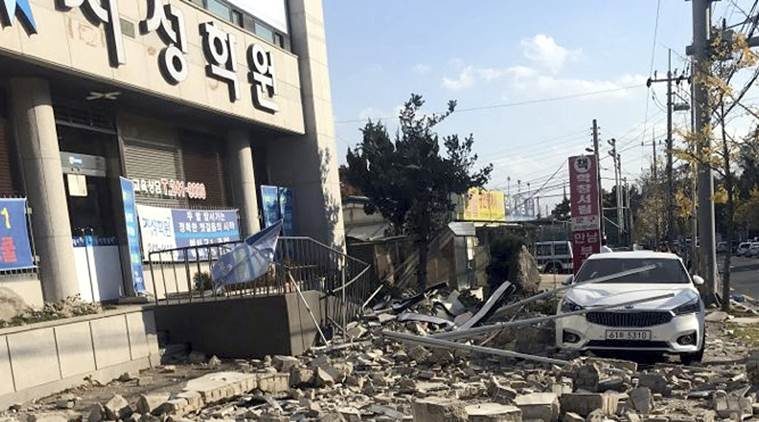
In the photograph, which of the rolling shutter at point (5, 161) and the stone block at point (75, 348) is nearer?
the stone block at point (75, 348)

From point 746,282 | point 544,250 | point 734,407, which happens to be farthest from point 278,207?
point 544,250

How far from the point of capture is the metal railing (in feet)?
36.2

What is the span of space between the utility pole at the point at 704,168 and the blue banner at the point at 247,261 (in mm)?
10446

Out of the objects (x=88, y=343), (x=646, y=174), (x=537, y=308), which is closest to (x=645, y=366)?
(x=537, y=308)

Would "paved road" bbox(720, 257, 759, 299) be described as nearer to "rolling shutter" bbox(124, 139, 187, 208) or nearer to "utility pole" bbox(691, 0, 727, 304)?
"utility pole" bbox(691, 0, 727, 304)

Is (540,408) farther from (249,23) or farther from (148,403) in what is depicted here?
(249,23)

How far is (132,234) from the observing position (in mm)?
12562

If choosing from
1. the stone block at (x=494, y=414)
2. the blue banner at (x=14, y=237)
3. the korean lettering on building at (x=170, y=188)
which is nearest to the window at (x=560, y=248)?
the korean lettering on building at (x=170, y=188)

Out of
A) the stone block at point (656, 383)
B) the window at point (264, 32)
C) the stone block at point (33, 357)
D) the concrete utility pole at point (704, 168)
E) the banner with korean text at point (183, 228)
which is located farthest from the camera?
the window at point (264, 32)

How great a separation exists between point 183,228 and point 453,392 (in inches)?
352

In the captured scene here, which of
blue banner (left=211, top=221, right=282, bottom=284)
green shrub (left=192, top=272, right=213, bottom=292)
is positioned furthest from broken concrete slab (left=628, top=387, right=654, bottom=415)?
green shrub (left=192, top=272, right=213, bottom=292)

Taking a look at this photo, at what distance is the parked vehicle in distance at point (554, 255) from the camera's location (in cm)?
4378

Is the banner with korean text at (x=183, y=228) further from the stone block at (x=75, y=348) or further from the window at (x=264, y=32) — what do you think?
the window at (x=264, y=32)

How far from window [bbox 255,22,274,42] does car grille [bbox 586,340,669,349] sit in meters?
11.9
